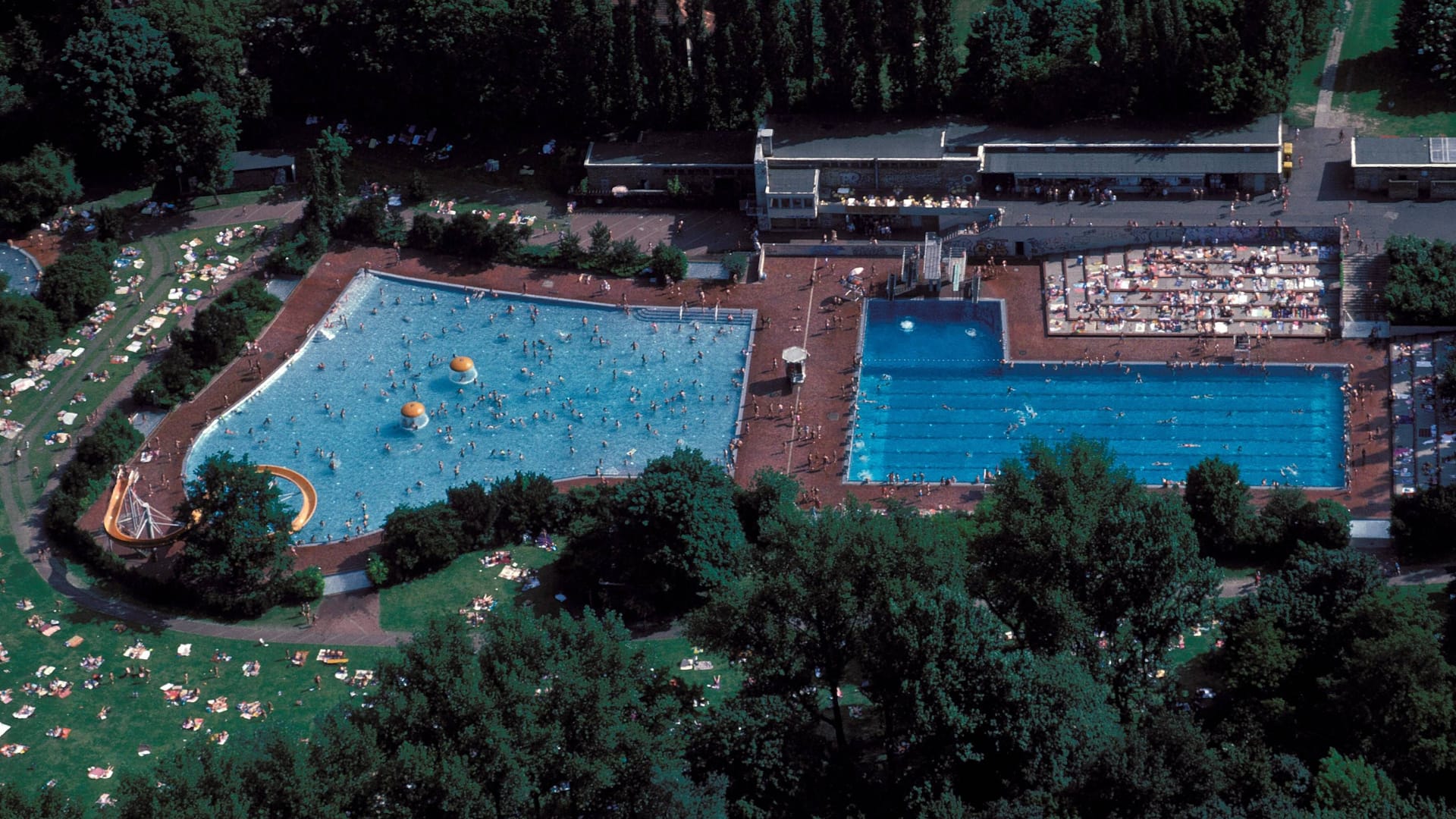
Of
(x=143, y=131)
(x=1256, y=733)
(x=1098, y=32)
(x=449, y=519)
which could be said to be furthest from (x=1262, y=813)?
(x=143, y=131)

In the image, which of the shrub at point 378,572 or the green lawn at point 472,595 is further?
the shrub at point 378,572

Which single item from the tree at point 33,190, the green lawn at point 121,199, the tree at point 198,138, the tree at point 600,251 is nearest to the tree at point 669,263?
the tree at point 600,251

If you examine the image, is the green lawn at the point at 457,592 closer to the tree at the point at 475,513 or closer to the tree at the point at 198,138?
the tree at the point at 475,513

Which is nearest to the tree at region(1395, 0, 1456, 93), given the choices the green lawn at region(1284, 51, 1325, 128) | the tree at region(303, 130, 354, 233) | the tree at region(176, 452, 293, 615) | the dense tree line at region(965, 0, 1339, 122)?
the green lawn at region(1284, 51, 1325, 128)

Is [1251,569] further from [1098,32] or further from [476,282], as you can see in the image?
[476,282]

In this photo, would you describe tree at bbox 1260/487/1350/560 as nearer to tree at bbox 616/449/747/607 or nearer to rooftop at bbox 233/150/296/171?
tree at bbox 616/449/747/607

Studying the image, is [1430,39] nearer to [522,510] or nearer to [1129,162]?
[1129,162]
